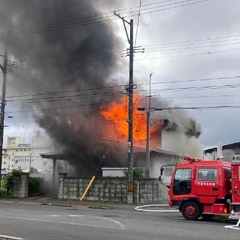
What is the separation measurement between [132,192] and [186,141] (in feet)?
67.1

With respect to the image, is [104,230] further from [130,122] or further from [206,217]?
[130,122]

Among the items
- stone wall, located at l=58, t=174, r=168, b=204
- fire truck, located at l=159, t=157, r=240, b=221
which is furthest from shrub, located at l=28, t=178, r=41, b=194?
fire truck, located at l=159, t=157, r=240, b=221

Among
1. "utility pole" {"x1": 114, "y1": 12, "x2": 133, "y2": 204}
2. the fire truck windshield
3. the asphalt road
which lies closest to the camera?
the asphalt road

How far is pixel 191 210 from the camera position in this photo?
46.2 feet

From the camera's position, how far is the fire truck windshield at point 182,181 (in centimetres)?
1447

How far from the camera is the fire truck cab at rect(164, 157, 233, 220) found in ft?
44.7

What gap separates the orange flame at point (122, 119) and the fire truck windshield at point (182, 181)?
1625 centimetres

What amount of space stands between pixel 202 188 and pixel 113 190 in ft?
34.2

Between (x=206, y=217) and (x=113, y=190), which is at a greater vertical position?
(x=113, y=190)

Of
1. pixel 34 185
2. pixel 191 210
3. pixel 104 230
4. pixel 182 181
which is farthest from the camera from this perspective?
pixel 34 185

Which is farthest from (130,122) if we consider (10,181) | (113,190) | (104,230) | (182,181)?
(104,230)

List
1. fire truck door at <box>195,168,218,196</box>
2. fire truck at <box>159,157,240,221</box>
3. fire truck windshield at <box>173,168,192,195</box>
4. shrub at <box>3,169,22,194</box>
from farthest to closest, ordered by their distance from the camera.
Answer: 1. shrub at <box>3,169,22,194</box>
2. fire truck windshield at <box>173,168,192,195</box>
3. fire truck door at <box>195,168,218,196</box>
4. fire truck at <box>159,157,240,221</box>

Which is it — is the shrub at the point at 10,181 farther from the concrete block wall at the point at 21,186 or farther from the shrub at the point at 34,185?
the shrub at the point at 34,185

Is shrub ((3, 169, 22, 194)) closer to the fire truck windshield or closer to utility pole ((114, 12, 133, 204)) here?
utility pole ((114, 12, 133, 204))
